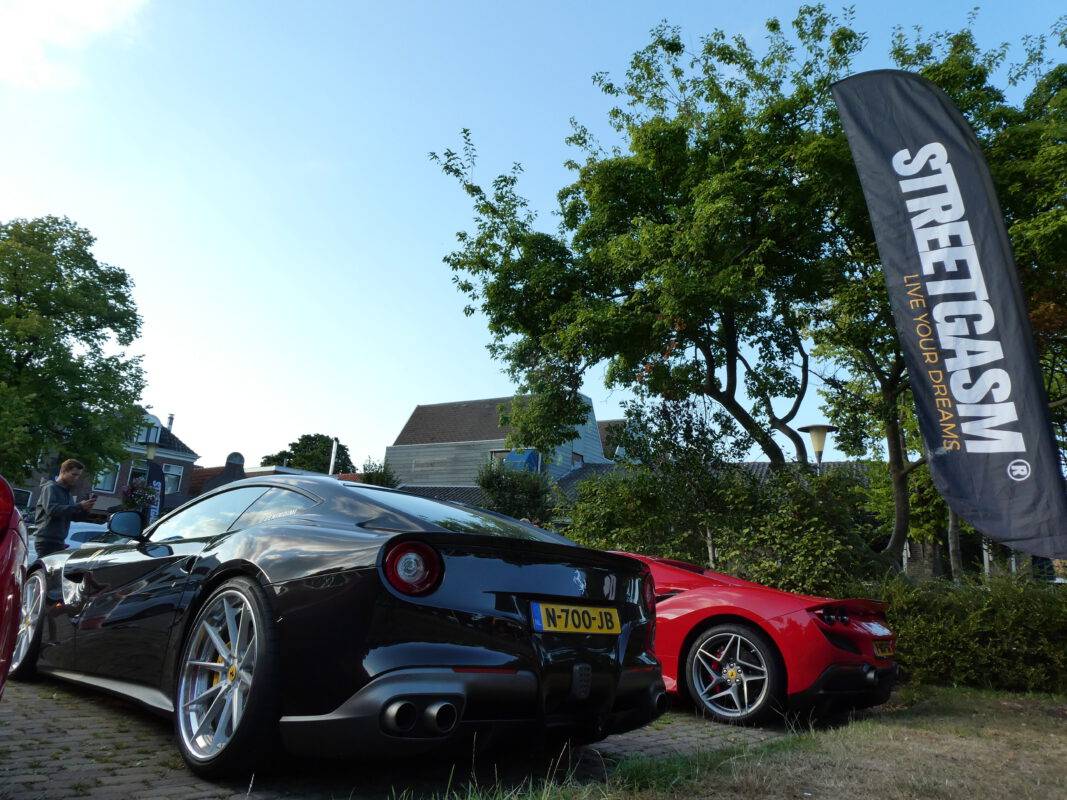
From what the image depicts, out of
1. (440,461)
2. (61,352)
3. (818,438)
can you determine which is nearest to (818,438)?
(818,438)

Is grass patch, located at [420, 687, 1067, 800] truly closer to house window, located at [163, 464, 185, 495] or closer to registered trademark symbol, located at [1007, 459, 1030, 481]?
registered trademark symbol, located at [1007, 459, 1030, 481]

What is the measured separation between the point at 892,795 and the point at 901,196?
498cm

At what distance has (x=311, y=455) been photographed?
224ft

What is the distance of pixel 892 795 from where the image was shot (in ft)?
10.8

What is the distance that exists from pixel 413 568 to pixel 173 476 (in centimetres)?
5070

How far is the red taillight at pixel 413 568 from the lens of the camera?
117 inches

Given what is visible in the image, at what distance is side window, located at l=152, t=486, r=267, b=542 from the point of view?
4.02 metres

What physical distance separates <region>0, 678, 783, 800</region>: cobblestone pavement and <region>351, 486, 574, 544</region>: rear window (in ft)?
3.07

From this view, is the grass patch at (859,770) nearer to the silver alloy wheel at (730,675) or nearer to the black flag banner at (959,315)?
the silver alloy wheel at (730,675)

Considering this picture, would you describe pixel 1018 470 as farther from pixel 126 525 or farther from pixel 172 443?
pixel 172 443

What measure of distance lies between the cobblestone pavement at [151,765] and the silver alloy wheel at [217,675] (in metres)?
0.17

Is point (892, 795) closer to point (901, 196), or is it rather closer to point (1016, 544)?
point (1016, 544)

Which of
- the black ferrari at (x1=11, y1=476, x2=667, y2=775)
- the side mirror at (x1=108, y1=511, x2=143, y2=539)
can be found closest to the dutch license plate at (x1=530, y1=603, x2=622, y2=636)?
the black ferrari at (x1=11, y1=476, x2=667, y2=775)

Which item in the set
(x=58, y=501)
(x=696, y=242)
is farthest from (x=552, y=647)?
(x=696, y=242)
